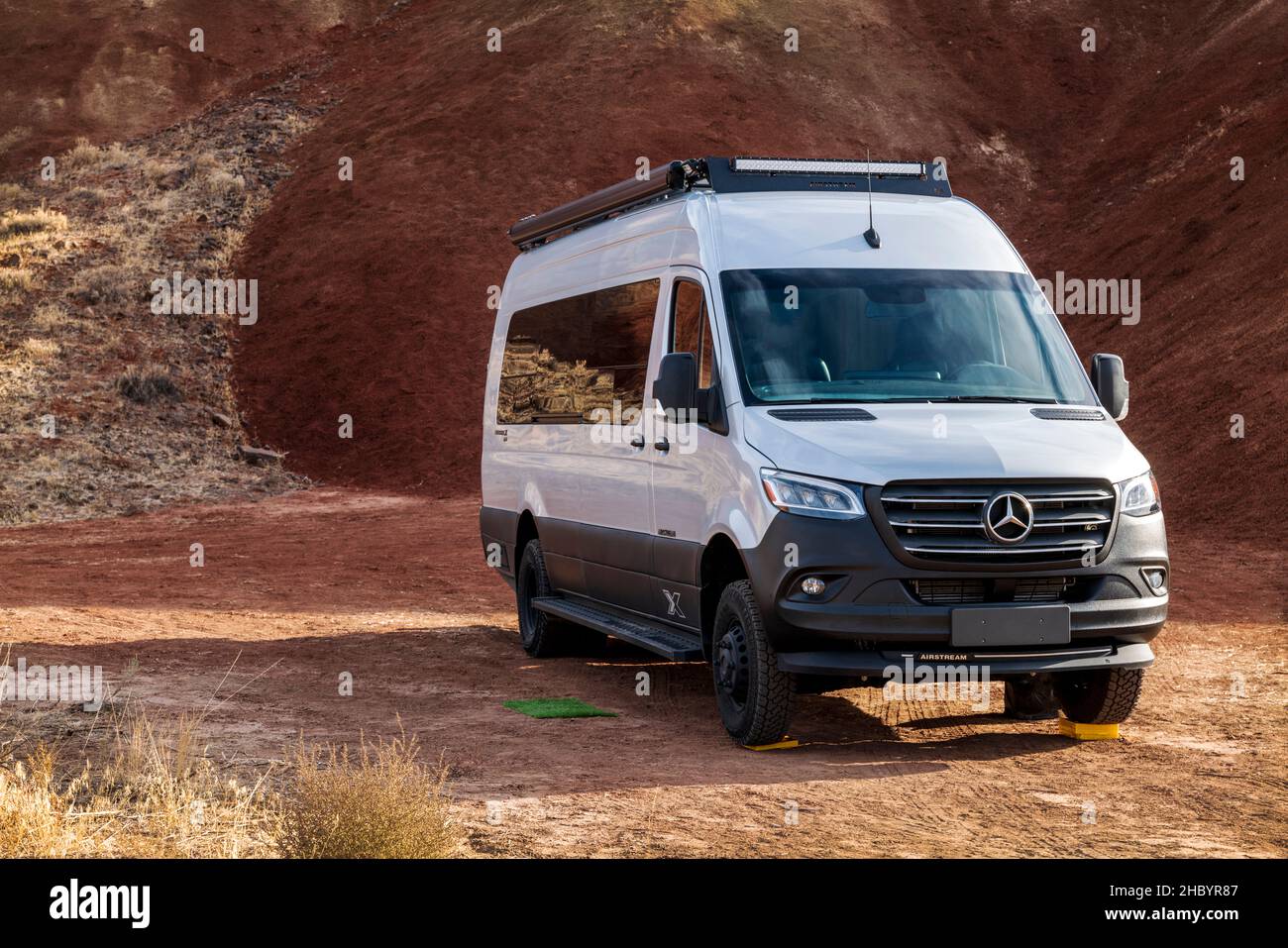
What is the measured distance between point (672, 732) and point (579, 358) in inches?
131

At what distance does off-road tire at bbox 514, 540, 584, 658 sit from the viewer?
12.6 metres

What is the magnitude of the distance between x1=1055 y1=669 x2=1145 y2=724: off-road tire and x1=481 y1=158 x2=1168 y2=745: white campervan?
2 centimetres

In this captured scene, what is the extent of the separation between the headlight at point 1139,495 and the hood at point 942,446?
2.2 inches

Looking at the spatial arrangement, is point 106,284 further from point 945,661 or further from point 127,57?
point 945,661

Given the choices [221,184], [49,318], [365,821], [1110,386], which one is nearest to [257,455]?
[49,318]

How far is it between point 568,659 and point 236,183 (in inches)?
1463

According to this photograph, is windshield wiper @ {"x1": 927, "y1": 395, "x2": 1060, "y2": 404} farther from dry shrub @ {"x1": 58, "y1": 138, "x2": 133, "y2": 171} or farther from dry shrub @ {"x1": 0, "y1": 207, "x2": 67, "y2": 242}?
dry shrub @ {"x1": 58, "y1": 138, "x2": 133, "y2": 171}

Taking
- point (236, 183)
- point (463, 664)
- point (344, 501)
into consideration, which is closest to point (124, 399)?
point (344, 501)

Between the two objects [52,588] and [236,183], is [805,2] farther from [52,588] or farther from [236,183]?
[52,588]

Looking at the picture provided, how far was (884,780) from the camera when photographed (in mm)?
8023

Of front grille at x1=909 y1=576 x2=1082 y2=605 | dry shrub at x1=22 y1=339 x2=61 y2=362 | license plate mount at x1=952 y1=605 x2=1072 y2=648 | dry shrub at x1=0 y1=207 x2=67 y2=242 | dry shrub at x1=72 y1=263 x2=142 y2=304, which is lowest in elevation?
license plate mount at x1=952 y1=605 x2=1072 y2=648

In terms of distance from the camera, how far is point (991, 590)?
8.22 metres

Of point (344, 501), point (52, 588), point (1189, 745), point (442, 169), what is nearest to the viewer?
point (1189, 745)

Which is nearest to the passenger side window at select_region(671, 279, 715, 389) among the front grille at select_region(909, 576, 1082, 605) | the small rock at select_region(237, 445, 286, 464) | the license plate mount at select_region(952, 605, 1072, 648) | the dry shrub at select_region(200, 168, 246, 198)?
the front grille at select_region(909, 576, 1082, 605)
